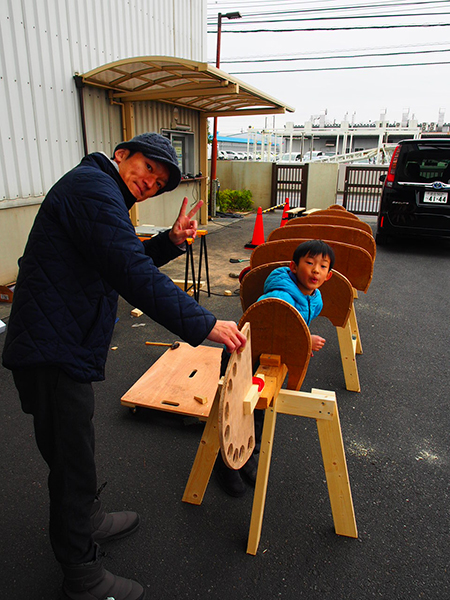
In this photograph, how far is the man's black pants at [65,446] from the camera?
5.05 ft

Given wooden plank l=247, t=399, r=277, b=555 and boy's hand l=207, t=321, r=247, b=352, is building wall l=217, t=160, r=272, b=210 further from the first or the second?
boy's hand l=207, t=321, r=247, b=352

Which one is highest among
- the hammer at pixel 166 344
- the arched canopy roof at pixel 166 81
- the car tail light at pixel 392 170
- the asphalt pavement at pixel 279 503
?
the arched canopy roof at pixel 166 81

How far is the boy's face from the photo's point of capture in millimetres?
2465

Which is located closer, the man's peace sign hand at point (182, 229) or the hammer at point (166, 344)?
the man's peace sign hand at point (182, 229)

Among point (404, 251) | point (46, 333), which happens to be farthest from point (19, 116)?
point (404, 251)

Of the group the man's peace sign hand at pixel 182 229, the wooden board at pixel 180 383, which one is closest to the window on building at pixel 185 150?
the wooden board at pixel 180 383

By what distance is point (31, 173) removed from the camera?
6.04 meters

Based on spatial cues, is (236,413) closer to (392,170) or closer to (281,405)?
(281,405)

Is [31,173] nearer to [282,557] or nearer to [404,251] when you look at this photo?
[282,557]

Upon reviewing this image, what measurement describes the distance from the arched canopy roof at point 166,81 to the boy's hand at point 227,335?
560 centimetres

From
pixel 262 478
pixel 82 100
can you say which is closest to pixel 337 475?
pixel 262 478

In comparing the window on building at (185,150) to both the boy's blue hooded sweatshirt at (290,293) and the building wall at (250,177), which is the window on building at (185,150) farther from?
the boy's blue hooded sweatshirt at (290,293)

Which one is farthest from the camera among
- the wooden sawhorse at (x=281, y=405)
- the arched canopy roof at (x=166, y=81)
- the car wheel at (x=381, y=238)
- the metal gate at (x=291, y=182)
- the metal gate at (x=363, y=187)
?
the metal gate at (x=291, y=182)

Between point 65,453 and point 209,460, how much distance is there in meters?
0.84
